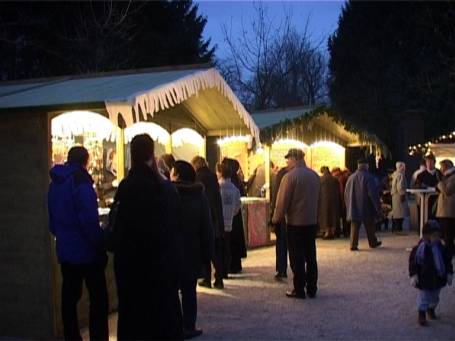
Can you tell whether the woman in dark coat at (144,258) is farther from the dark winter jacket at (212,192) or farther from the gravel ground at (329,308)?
the dark winter jacket at (212,192)

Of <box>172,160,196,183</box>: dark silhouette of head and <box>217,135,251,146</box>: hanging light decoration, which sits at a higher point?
<box>217,135,251,146</box>: hanging light decoration

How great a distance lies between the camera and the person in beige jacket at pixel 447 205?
1040 centimetres

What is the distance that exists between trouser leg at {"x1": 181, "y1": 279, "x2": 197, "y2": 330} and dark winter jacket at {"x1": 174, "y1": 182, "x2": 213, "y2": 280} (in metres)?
0.17

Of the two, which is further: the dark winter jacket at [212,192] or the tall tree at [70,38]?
the tall tree at [70,38]

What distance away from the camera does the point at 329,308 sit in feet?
25.3

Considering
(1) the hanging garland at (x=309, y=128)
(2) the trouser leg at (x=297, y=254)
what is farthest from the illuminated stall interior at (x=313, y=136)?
(2) the trouser leg at (x=297, y=254)

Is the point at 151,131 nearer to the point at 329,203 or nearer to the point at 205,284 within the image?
the point at 205,284

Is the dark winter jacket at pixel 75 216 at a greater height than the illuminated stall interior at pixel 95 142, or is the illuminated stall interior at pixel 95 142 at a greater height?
the illuminated stall interior at pixel 95 142

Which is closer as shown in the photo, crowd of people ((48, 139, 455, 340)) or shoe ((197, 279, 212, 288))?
crowd of people ((48, 139, 455, 340))

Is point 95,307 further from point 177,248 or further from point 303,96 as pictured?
point 303,96

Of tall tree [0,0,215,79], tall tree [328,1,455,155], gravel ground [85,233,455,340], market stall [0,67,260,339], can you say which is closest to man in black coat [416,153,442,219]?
gravel ground [85,233,455,340]

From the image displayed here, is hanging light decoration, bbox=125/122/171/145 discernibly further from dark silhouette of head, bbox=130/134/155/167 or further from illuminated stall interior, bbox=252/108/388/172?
dark silhouette of head, bbox=130/134/155/167

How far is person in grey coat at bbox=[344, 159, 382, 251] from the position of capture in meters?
12.6

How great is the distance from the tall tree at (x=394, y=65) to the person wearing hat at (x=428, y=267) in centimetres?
2194
